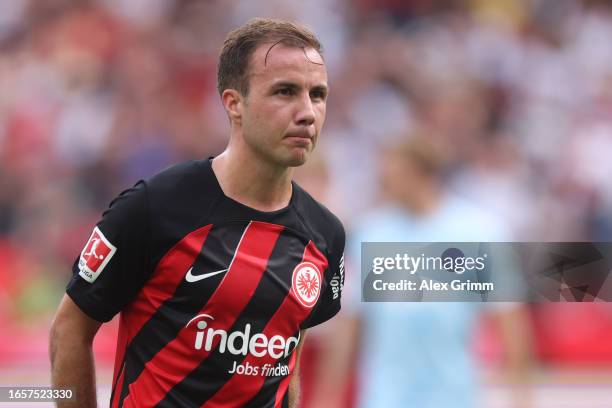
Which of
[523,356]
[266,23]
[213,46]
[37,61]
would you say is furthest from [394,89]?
[266,23]

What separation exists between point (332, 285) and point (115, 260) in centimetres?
87

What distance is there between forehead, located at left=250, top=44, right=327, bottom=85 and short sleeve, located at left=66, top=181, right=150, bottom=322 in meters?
0.53

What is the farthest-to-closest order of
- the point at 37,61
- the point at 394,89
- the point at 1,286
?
the point at 37,61, the point at 394,89, the point at 1,286

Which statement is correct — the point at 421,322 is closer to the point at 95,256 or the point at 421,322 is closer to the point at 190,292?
the point at 190,292

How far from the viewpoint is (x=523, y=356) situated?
574 centimetres

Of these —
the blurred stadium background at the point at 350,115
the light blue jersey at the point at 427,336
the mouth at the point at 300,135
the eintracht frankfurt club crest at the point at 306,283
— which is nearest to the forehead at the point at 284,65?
the mouth at the point at 300,135

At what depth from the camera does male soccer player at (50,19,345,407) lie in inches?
134

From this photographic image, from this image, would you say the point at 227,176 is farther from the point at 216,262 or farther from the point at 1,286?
the point at 1,286

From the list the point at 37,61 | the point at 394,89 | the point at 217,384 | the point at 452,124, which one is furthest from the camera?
the point at 37,61

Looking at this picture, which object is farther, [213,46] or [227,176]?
[213,46]

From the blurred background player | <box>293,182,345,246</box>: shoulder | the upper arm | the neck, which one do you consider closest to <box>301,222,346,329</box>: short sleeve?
<box>293,182,345,246</box>: shoulder

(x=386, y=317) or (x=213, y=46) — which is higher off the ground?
(x=213, y=46)

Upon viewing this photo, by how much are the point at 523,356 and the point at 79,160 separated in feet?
22.3

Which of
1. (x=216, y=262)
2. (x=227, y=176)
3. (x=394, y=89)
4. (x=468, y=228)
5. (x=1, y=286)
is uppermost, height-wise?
(x=394, y=89)
